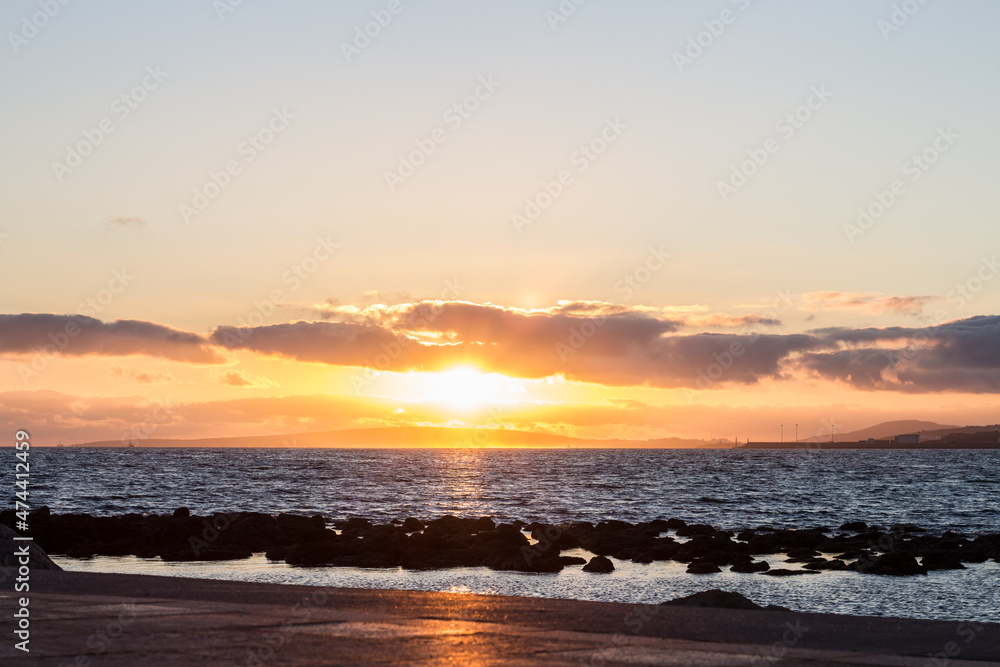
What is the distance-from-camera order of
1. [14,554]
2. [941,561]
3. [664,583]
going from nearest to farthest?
1. [14,554]
2. [664,583]
3. [941,561]

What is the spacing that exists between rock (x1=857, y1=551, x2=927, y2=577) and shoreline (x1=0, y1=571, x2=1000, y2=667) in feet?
54.8

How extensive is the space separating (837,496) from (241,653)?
6948 cm

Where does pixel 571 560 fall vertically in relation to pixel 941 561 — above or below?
below

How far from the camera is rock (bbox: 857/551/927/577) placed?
26016mm

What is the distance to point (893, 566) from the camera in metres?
26.3

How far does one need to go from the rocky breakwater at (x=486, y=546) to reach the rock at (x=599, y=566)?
0.04m

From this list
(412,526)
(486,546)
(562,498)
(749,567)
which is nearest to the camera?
(749,567)

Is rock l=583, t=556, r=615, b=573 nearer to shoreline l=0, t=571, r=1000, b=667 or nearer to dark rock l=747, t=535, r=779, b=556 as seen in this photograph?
dark rock l=747, t=535, r=779, b=556

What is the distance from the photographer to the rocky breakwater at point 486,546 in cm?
2727

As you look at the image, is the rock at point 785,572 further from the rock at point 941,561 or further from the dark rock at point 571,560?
the dark rock at point 571,560

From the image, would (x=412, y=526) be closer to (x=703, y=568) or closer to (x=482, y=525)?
(x=482, y=525)

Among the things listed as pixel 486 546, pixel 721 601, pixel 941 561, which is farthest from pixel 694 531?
pixel 721 601

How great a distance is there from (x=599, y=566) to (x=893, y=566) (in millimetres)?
8203

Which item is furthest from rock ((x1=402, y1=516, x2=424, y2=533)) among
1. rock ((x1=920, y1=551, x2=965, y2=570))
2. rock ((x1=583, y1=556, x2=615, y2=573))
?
rock ((x1=920, y1=551, x2=965, y2=570))
